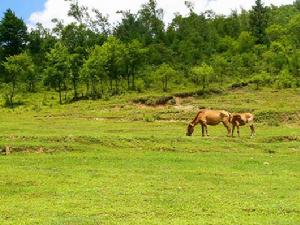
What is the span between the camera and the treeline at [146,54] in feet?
245

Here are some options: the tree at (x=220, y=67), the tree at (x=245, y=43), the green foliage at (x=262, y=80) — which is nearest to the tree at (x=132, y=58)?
the tree at (x=220, y=67)

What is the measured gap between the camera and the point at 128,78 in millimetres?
78000

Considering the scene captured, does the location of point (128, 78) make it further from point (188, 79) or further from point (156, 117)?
point (156, 117)

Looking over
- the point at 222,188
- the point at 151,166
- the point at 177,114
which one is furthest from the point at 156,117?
the point at 222,188

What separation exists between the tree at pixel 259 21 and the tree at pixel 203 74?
81.5 feet

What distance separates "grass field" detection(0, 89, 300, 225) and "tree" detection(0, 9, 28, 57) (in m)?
54.9

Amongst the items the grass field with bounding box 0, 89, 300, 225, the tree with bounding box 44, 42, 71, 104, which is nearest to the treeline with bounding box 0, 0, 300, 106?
the tree with bounding box 44, 42, 71, 104

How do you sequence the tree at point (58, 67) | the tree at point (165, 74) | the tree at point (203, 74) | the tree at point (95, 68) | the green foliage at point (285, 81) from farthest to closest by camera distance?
1. the tree at point (165, 74)
2. the tree at point (203, 74)
3. the tree at point (58, 67)
4. the tree at point (95, 68)
5. the green foliage at point (285, 81)

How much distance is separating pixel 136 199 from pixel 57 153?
37.1 feet

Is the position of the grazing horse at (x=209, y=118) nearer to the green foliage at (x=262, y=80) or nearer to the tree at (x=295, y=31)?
the green foliage at (x=262, y=80)

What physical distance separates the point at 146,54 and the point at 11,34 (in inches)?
927

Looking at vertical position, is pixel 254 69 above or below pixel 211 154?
above

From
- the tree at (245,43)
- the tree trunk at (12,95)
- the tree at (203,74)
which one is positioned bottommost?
the tree trunk at (12,95)

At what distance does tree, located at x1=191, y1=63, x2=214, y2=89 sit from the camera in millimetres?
73562
